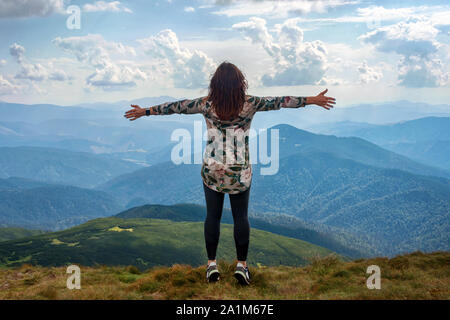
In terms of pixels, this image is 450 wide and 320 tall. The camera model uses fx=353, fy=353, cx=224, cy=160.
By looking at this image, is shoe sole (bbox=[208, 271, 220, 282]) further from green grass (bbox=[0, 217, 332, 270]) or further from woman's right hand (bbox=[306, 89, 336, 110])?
green grass (bbox=[0, 217, 332, 270])

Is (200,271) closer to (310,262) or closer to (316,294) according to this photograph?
(316,294)

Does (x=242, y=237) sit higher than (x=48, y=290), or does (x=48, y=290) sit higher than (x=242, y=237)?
(x=242, y=237)

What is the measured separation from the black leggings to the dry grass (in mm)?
683

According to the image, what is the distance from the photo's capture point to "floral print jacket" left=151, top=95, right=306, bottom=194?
19.3 feet

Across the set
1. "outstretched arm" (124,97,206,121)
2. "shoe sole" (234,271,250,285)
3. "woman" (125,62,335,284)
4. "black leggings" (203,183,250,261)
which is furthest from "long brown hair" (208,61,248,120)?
"shoe sole" (234,271,250,285)

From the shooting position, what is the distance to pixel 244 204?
20.2ft

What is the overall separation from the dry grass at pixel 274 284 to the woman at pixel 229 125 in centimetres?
68

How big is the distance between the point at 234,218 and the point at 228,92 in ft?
7.26

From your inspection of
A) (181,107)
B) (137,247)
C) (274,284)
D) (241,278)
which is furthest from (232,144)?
(137,247)

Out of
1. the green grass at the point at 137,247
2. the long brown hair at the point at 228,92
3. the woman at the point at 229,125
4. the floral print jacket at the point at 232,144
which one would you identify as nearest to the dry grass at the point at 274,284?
the woman at the point at 229,125

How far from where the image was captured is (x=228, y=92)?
5684 mm
